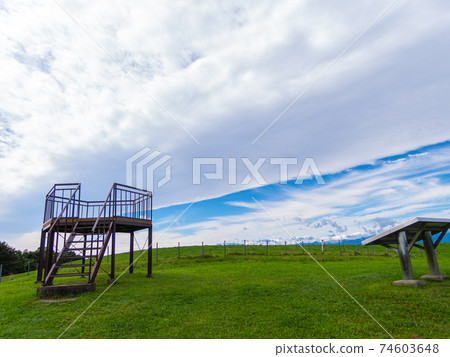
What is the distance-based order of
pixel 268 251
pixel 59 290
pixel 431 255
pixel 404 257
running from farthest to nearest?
pixel 268 251
pixel 431 255
pixel 59 290
pixel 404 257

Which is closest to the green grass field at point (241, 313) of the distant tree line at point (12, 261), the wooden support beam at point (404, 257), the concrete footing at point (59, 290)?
the concrete footing at point (59, 290)

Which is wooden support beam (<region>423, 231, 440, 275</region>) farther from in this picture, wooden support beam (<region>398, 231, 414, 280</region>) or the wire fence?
the wire fence

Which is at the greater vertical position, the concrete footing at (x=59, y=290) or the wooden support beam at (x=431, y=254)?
the wooden support beam at (x=431, y=254)

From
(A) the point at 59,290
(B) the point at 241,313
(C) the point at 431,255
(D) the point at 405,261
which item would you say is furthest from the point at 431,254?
(A) the point at 59,290

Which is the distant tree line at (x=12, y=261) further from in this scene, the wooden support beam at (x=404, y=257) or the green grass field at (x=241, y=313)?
the wooden support beam at (x=404, y=257)

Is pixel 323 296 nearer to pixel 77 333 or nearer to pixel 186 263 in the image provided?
pixel 77 333

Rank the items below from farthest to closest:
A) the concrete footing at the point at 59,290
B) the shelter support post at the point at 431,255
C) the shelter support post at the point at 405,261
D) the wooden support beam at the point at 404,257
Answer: the shelter support post at the point at 431,255
the concrete footing at the point at 59,290
the wooden support beam at the point at 404,257
the shelter support post at the point at 405,261

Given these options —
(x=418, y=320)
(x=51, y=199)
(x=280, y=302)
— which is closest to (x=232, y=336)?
(x=280, y=302)

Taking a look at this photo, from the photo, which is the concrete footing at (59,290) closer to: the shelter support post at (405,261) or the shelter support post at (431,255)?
the shelter support post at (405,261)

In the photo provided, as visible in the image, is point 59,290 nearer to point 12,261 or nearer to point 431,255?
point 431,255

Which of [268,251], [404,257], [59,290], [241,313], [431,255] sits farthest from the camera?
[268,251]

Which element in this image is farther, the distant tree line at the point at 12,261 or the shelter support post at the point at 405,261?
the distant tree line at the point at 12,261

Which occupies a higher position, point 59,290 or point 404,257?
point 404,257

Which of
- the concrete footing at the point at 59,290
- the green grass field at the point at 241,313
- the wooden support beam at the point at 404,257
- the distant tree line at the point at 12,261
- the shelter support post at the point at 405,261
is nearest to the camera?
the green grass field at the point at 241,313
